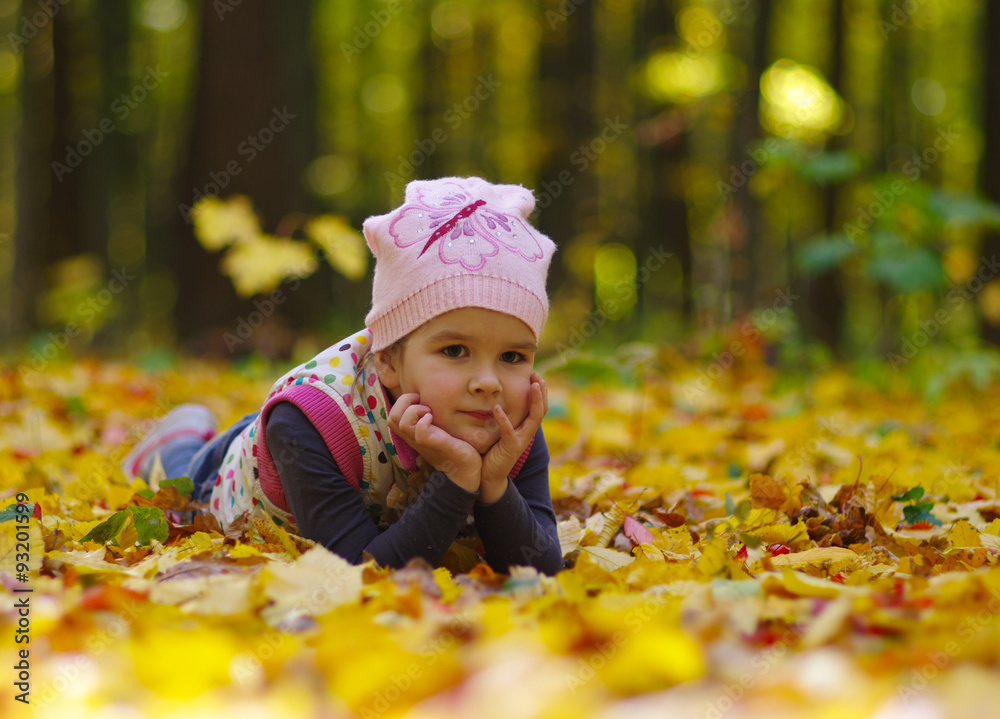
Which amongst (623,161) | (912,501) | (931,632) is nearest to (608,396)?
(912,501)

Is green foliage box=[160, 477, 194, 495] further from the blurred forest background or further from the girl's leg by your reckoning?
the blurred forest background

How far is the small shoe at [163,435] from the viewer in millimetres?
3045

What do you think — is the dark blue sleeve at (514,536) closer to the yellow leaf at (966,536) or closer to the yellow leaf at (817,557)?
the yellow leaf at (817,557)

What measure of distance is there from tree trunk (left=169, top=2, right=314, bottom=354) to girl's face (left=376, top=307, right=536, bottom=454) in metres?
5.45

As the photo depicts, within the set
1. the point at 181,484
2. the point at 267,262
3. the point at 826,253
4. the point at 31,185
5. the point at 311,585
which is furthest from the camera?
the point at 31,185

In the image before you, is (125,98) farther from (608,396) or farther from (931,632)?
(931,632)

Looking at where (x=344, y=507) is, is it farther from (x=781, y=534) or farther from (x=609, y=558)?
(x=781, y=534)

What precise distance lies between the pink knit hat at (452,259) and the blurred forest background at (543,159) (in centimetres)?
137

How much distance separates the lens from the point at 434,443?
6.12 feet

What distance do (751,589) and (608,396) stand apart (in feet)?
12.4

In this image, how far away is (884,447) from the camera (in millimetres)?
3168

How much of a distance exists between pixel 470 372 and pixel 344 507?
0.43 meters

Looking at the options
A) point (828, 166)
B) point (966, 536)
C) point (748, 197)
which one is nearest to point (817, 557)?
point (966, 536)

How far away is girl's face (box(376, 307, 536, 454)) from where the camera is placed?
189cm
